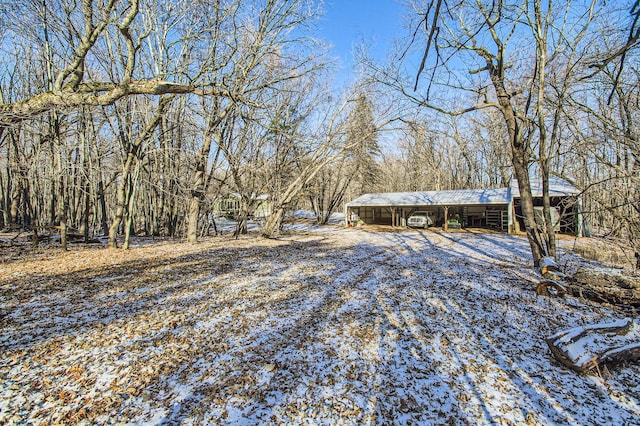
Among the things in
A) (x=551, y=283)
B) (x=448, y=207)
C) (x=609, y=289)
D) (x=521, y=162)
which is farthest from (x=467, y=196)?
(x=551, y=283)

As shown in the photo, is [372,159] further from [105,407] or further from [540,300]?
[105,407]

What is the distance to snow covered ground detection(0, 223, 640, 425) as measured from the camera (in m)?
2.93

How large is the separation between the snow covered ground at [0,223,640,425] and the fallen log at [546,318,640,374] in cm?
16

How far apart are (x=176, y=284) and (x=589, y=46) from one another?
472 inches

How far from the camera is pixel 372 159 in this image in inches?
1213

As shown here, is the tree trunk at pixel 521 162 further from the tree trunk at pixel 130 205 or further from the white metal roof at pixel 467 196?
the tree trunk at pixel 130 205

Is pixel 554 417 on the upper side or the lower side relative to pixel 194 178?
lower

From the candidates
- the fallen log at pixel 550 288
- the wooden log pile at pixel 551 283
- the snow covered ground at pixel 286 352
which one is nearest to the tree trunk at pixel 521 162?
the snow covered ground at pixel 286 352

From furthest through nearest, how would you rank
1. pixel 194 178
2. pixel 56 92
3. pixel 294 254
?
pixel 194 178 < pixel 294 254 < pixel 56 92

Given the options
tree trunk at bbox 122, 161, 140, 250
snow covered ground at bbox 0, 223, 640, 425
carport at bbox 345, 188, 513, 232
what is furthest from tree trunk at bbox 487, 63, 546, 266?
carport at bbox 345, 188, 513, 232

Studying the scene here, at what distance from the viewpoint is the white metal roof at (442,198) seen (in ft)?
72.1

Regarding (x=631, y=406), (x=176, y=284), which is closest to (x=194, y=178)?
(x=176, y=284)

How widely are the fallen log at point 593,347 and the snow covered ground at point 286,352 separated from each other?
0.16 m

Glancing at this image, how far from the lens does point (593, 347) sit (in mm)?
3807
